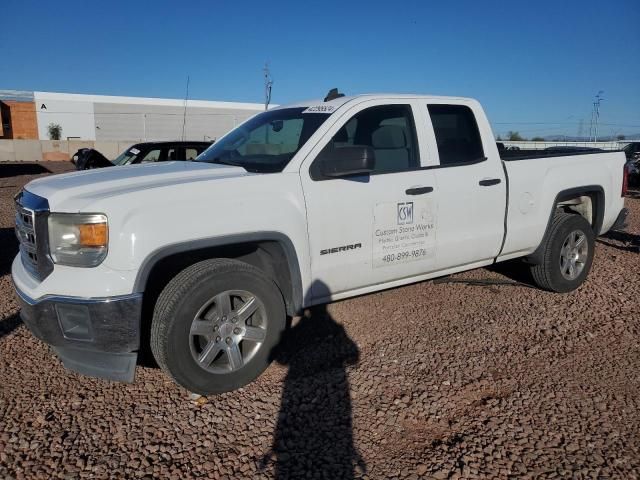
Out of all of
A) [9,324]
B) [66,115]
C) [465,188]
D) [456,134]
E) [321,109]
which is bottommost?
[9,324]

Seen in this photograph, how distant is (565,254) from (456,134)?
1.83m

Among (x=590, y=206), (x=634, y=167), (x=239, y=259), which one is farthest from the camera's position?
(x=634, y=167)

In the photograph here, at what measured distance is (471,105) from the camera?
462 cm

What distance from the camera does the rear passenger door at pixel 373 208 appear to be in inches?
137

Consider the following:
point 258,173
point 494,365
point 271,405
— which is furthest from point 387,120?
point 271,405

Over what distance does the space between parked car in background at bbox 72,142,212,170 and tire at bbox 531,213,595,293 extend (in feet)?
21.5

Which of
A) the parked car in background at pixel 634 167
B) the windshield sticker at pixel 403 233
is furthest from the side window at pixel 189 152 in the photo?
the parked car in background at pixel 634 167

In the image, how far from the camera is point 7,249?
A: 686 cm

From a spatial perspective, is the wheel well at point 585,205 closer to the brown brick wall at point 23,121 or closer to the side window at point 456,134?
the side window at point 456,134

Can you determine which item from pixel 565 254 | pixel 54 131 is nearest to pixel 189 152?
pixel 565 254

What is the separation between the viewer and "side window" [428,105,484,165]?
14.0 feet

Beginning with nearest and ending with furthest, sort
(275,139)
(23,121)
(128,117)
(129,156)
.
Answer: (275,139)
(129,156)
(23,121)
(128,117)

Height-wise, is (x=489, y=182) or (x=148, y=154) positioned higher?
(x=489, y=182)

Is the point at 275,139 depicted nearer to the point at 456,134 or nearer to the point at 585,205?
the point at 456,134
